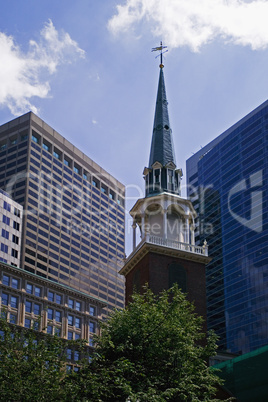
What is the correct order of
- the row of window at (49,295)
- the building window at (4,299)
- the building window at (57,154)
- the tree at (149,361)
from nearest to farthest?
the tree at (149,361) → the building window at (4,299) → the row of window at (49,295) → the building window at (57,154)

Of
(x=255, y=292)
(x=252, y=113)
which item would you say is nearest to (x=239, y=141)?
(x=252, y=113)

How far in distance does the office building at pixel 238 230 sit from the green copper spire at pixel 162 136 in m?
59.9

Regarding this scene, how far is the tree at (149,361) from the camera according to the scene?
32.0 metres

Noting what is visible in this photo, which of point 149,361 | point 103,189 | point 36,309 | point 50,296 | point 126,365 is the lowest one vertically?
point 126,365

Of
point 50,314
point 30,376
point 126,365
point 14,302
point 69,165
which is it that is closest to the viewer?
point 30,376

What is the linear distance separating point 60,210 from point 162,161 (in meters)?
103

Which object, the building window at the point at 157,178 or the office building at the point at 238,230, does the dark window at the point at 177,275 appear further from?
the office building at the point at 238,230

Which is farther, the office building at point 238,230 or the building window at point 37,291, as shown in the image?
the office building at point 238,230

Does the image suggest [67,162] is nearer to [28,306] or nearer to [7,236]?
[7,236]

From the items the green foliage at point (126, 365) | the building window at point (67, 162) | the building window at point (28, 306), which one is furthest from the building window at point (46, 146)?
the green foliage at point (126, 365)

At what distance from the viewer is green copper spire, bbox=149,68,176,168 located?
59.2 meters

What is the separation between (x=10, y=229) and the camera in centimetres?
13175

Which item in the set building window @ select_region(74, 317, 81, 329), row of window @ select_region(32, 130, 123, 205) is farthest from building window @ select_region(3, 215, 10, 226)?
building window @ select_region(74, 317, 81, 329)

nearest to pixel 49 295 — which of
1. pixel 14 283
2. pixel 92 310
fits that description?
pixel 14 283
